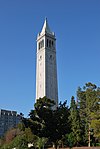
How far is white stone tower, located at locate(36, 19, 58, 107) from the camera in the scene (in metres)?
75.6

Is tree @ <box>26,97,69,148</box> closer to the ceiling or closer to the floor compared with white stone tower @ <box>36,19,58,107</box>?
closer to the floor

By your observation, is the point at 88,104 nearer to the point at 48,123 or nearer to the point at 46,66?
the point at 48,123

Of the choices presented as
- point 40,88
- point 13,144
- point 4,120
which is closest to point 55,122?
point 13,144

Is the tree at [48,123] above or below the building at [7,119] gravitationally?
below

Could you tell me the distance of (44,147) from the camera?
40031mm

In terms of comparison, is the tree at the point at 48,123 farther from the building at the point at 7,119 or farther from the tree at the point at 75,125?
the building at the point at 7,119

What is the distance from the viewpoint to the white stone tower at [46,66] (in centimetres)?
7562

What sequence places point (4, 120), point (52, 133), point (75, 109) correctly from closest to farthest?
1. point (52, 133)
2. point (75, 109)
3. point (4, 120)

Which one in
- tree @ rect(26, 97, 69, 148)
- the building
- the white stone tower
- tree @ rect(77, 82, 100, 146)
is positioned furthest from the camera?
the building

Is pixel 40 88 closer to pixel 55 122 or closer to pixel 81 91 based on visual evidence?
pixel 81 91

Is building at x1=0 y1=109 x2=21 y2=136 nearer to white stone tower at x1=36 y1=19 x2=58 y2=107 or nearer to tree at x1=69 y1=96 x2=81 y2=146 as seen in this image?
white stone tower at x1=36 y1=19 x2=58 y2=107

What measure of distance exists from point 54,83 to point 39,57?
9309 millimetres

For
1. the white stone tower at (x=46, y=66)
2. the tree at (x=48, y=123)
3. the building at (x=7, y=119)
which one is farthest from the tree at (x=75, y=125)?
the building at (x=7, y=119)

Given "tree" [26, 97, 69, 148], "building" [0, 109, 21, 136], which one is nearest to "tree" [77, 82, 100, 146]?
"tree" [26, 97, 69, 148]
